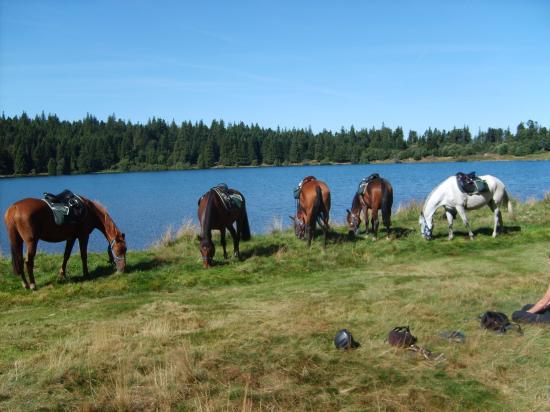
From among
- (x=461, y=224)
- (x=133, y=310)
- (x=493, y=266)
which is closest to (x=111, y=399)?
(x=133, y=310)

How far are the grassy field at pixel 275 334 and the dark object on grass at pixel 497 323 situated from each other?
5.9 inches

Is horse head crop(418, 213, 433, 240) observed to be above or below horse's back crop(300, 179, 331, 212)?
below

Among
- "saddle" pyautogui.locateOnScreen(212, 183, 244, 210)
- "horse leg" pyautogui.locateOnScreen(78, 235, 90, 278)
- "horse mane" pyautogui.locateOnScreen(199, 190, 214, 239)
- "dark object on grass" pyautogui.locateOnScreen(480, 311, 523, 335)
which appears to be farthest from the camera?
"saddle" pyautogui.locateOnScreen(212, 183, 244, 210)

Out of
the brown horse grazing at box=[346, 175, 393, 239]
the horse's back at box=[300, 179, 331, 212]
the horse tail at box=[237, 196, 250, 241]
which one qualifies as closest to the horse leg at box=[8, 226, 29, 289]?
the horse tail at box=[237, 196, 250, 241]

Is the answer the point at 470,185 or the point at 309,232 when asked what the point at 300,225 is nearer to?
the point at 309,232

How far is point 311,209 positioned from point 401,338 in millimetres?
7416

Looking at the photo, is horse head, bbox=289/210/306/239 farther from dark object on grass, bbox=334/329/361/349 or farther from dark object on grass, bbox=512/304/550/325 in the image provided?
dark object on grass, bbox=334/329/361/349

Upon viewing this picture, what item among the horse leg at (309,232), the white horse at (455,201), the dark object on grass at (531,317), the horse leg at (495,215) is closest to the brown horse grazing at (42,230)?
the horse leg at (309,232)

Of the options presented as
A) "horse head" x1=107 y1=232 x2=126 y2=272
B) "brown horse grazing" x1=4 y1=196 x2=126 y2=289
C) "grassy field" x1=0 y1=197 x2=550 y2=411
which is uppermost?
"brown horse grazing" x1=4 y1=196 x2=126 y2=289

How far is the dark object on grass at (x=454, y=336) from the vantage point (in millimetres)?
5711

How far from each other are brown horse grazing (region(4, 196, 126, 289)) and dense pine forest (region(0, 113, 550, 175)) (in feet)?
324

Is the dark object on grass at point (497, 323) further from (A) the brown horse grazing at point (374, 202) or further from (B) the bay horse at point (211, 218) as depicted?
(A) the brown horse grazing at point (374, 202)

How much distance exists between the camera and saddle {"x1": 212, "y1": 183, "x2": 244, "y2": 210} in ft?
38.7

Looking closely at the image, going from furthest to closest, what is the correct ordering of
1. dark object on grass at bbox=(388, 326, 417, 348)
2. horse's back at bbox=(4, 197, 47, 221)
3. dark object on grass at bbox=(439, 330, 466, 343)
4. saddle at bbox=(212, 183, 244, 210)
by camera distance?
saddle at bbox=(212, 183, 244, 210)
horse's back at bbox=(4, 197, 47, 221)
dark object on grass at bbox=(439, 330, 466, 343)
dark object on grass at bbox=(388, 326, 417, 348)
